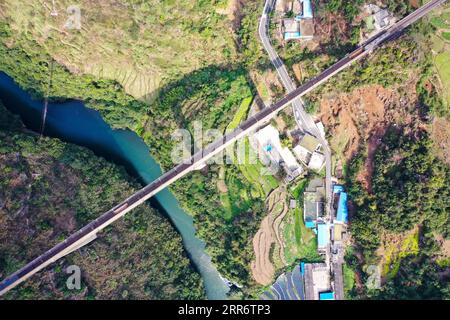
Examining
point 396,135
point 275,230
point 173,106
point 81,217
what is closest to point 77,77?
point 173,106

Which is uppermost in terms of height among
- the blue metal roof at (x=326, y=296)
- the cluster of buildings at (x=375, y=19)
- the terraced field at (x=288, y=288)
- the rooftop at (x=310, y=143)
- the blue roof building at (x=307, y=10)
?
the blue roof building at (x=307, y=10)

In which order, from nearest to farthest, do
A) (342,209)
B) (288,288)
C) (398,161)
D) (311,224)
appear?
(398,161) < (342,209) < (311,224) < (288,288)

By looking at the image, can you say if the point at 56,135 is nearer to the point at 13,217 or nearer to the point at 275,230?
the point at 13,217

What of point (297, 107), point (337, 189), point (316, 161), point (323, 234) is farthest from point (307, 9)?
point (323, 234)

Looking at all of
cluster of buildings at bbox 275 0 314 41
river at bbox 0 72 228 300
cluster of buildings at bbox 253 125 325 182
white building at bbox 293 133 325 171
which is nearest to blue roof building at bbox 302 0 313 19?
cluster of buildings at bbox 275 0 314 41

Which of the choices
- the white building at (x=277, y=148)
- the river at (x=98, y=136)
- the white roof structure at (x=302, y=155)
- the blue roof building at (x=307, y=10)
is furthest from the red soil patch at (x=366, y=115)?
the river at (x=98, y=136)

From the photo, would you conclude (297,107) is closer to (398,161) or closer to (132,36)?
(398,161)

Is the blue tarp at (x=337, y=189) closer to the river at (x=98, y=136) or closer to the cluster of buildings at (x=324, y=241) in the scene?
the cluster of buildings at (x=324, y=241)
